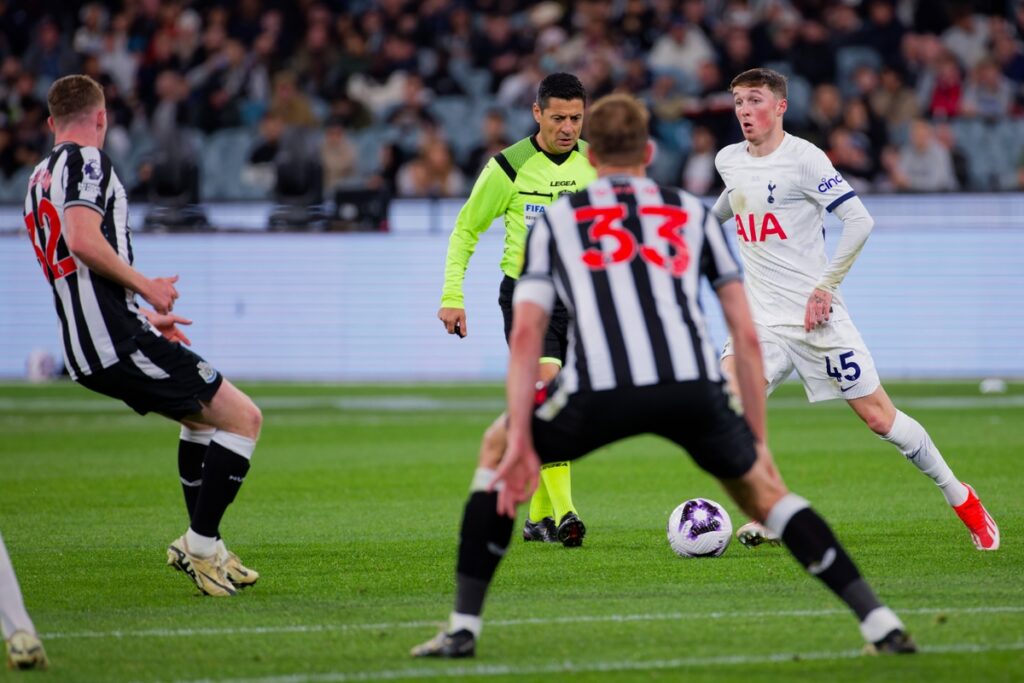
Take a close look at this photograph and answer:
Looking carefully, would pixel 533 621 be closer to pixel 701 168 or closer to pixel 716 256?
pixel 716 256

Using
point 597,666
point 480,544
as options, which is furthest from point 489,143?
point 597,666

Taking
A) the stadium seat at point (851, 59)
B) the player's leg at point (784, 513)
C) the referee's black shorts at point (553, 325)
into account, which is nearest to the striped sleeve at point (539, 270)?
the player's leg at point (784, 513)

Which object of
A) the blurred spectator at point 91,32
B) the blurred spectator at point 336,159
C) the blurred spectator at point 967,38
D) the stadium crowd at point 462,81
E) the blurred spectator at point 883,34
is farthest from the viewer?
the blurred spectator at point 91,32

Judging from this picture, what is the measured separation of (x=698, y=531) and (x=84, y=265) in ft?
10.7

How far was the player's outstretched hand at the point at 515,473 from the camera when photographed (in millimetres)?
5020

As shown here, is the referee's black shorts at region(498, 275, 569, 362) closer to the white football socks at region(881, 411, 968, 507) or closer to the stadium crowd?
the white football socks at region(881, 411, 968, 507)

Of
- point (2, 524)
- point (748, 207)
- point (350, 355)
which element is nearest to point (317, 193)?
point (350, 355)

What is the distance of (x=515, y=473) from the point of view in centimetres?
504

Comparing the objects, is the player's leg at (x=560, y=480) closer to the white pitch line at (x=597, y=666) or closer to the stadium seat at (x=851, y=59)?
the white pitch line at (x=597, y=666)

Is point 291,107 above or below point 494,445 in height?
above

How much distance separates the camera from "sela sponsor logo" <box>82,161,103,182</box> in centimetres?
654

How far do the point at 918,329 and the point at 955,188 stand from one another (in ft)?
6.22

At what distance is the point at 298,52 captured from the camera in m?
23.9

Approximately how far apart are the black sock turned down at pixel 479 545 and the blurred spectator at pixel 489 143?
14822 millimetres
